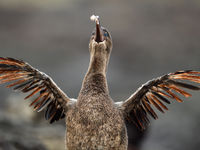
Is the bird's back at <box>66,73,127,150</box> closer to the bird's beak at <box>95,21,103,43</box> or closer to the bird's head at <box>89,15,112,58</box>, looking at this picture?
the bird's head at <box>89,15,112,58</box>

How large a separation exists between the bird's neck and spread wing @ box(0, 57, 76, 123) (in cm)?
31

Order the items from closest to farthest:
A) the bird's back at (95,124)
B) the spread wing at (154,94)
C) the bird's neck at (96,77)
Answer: the bird's back at (95,124) → the spread wing at (154,94) → the bird's neck at (96,77)

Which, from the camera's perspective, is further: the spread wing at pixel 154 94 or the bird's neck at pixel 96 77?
the bird's neck at pixel 96 77

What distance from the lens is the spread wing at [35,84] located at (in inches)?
134

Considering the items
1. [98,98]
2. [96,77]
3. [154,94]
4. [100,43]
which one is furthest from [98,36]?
[154,94]

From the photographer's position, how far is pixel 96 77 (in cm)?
356

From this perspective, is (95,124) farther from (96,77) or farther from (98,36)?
(98,36)

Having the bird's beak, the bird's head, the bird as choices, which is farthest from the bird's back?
A: the bird's beak

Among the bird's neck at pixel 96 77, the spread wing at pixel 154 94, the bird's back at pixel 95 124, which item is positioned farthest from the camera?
the bird's neck at pixel 96 77

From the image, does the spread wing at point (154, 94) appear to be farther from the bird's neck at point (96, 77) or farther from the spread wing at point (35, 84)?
the spread wing at point (35, 84)

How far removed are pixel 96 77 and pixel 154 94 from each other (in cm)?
68

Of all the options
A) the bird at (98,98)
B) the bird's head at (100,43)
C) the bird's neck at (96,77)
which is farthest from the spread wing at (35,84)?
the bird's head at (100,43)

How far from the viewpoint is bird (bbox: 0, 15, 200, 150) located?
10.7 feet

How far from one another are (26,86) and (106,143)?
3.64 feet
